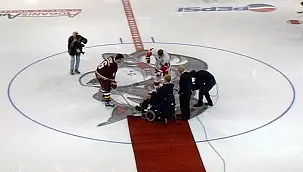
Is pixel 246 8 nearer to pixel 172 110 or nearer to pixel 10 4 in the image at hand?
pixel 10 4

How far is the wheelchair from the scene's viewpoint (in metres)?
8.13

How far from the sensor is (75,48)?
1011 centimetres

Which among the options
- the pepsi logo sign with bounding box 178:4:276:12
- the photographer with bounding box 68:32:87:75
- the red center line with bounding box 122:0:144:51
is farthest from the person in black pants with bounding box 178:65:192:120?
the pepsi logo sign with bounding box 178:4:276:12

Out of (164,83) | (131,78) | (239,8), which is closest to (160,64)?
(131,78)

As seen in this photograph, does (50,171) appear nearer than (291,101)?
Yes

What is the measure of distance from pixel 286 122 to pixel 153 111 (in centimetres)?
205

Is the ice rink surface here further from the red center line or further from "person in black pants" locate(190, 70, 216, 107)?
"person in black pants" locate(190, 70, 216, 107)

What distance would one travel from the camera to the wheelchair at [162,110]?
26.7 feet

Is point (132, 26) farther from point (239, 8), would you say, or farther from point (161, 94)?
point (161, 94)

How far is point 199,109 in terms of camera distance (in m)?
8.77

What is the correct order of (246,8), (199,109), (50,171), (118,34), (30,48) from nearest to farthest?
(50,171) → (199,109) → (30,48) → (118,34) → (246,8)

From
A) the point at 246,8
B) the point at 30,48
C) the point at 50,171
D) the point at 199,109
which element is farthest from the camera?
the point at 246,8

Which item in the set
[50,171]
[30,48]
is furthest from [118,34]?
[50,171]


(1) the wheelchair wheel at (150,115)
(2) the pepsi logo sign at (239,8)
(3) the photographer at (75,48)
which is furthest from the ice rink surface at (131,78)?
(1) the wheelchair wheel at (150,115)
